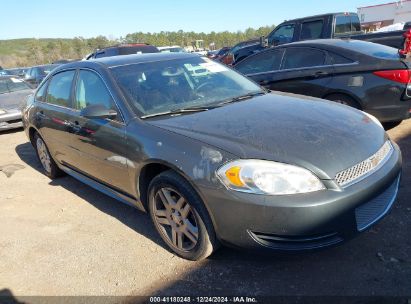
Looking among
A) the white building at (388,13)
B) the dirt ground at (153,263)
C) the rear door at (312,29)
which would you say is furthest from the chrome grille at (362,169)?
the white building at (388,13)

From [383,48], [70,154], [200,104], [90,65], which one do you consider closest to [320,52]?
[383,48]

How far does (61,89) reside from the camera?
4.55 meters

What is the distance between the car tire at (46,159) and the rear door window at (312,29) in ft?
24.6

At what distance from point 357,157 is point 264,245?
0.86 metres

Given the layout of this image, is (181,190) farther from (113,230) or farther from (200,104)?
(113,230)

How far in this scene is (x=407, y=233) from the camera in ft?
10.1

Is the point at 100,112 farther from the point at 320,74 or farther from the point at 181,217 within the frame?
the point at 320,74

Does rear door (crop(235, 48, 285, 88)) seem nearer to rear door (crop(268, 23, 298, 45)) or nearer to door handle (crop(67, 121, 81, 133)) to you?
door handle (crop(67, 121, 81, 133))

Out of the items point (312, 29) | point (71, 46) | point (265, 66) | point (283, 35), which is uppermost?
point (312, 29)

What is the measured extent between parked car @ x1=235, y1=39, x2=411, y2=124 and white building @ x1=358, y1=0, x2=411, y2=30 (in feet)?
120

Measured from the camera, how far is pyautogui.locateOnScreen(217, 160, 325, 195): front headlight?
243cm

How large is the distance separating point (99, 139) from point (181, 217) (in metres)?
1.16

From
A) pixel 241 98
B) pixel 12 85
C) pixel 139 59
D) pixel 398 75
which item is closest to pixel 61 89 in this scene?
pixel 139 59

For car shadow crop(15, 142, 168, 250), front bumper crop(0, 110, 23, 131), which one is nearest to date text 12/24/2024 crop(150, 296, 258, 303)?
car shadow crop(15, 142, 168, 250)
